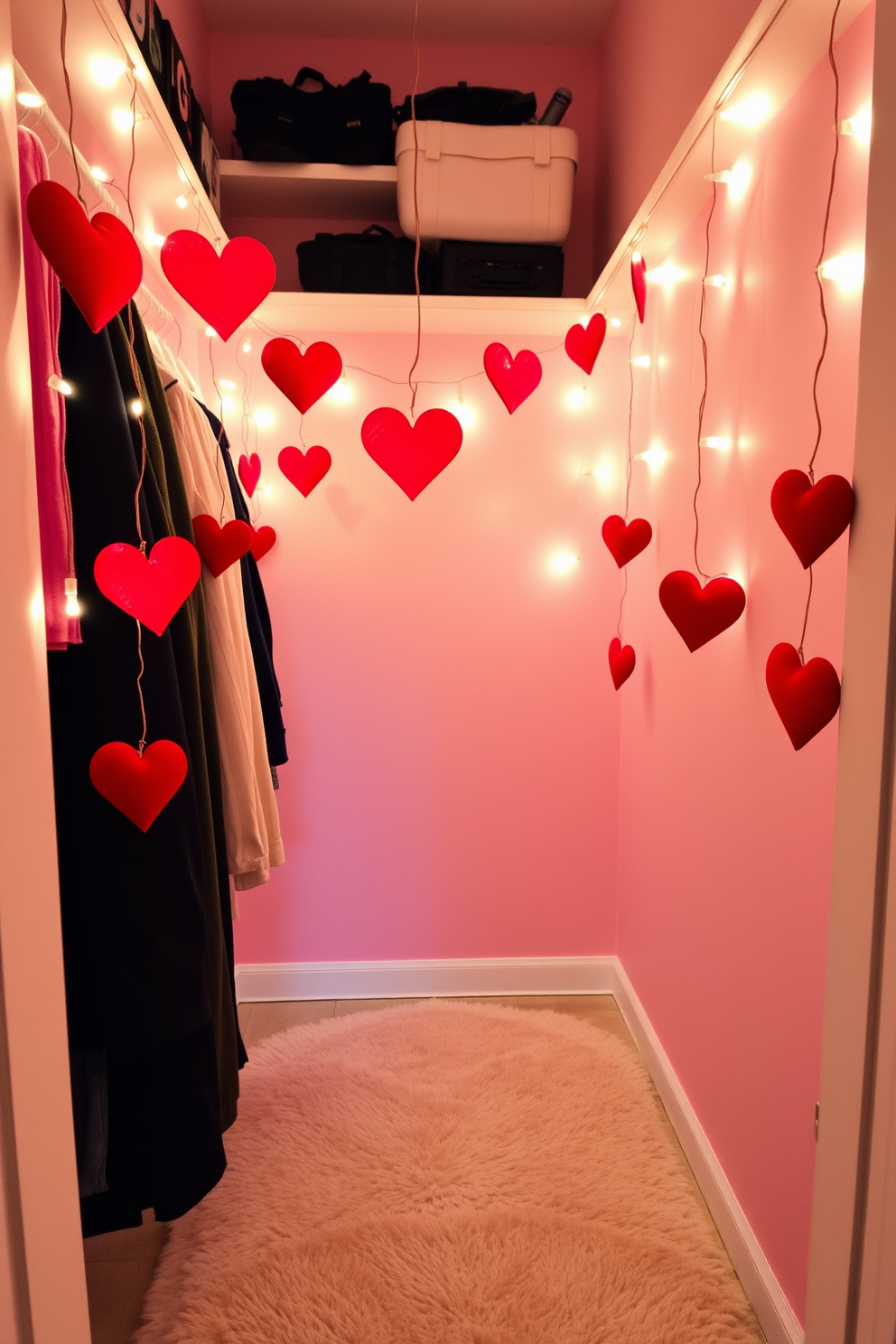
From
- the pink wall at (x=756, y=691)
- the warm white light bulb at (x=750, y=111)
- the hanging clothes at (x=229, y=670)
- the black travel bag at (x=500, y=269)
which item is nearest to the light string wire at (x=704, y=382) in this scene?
the pink wall at (x=756, y=691)

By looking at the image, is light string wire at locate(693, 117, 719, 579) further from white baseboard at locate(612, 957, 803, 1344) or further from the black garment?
white baseboard at locate(612, 957, 803, 1344)

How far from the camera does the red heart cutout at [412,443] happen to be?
1.60 meters

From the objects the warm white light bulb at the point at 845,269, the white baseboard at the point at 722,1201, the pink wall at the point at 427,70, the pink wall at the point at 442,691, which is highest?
the pink wall at the point at 427,70

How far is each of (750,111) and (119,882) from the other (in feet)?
5.16

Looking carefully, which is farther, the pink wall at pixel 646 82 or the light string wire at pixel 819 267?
the pink wall at pixel 646 82

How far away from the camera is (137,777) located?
3.17 ft

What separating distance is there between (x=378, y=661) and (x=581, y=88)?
1.94 m

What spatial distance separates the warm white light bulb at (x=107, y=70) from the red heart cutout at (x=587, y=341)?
3.22 ft

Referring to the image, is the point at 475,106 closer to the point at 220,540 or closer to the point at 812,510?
the point at 220,540

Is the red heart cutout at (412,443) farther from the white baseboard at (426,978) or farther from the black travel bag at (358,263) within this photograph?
the white baseboard at (426,978)

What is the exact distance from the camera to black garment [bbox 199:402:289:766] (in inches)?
71.8

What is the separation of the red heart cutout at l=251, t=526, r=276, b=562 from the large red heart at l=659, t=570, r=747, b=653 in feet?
4.05

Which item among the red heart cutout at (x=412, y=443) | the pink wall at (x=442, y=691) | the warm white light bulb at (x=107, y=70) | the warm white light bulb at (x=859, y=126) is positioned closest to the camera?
the warm white light bulb at (x=859, y=126)

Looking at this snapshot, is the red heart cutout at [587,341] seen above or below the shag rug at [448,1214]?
above
